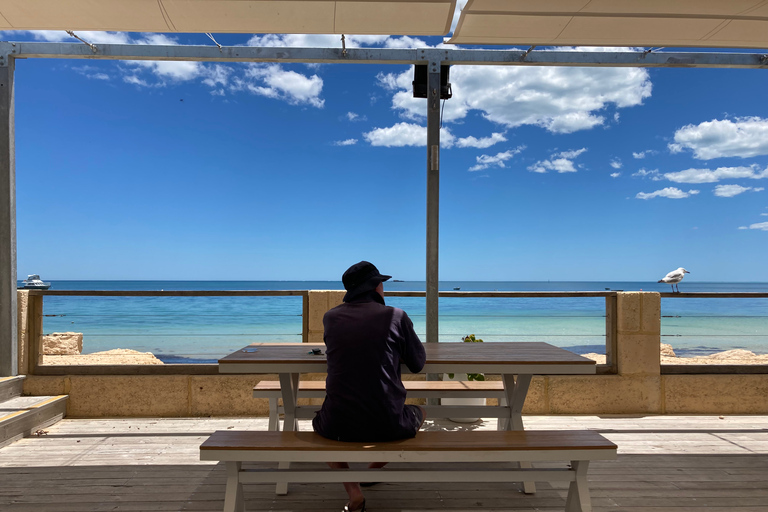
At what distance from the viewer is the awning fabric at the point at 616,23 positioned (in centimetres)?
262

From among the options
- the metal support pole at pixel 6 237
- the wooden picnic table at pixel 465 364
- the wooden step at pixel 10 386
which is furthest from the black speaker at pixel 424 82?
the wooden step at pixel 10 386

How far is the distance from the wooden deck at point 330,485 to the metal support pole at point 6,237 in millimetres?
835

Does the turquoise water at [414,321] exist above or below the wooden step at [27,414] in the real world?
below

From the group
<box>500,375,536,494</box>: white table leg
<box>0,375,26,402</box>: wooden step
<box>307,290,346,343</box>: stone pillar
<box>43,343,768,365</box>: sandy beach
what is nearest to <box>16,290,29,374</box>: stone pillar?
<box>0,375,26,402</box>: wooden step

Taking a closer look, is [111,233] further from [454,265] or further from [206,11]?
[206,11]

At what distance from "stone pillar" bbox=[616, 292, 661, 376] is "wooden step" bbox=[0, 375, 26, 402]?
5.12 m

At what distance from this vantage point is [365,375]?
1.78m

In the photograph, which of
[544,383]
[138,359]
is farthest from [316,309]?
[138,359]

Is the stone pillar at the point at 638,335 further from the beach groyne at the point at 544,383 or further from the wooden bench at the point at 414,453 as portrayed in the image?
the wooden bench at the point at 414,453

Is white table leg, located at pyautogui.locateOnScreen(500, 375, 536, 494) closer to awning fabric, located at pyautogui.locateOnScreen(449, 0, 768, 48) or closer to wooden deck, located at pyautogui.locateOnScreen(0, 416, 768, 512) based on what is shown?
wooden deck, located at pyautogui.locateOnScreen(0, 416, 768, 512)

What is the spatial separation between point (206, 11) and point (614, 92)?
158 feet

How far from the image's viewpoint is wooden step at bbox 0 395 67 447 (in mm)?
3082

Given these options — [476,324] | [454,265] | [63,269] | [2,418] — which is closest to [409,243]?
[454,265]

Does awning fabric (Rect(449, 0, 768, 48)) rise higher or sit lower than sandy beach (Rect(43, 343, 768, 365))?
higher
